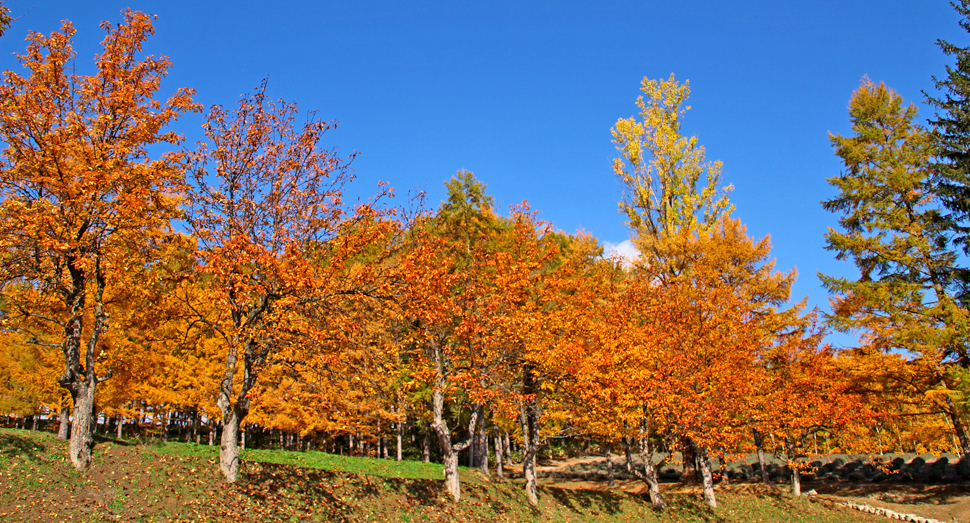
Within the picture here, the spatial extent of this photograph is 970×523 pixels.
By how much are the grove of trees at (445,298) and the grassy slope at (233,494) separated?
613 mm

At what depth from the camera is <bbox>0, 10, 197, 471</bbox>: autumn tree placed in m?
9.75

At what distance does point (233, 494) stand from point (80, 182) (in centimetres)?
658

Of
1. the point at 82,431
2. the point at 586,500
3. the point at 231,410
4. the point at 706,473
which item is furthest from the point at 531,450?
the point at 82,431

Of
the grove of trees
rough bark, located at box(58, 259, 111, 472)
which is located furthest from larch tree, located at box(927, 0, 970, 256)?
rough bark, located at box(58, 259, 111, 472)

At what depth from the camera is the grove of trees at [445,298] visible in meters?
10.4

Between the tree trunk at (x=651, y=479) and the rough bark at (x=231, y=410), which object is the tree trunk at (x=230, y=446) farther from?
the tree trunk at (x=651, y=479)

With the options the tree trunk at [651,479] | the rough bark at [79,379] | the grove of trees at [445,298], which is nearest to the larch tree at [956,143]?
the grove of trees at [445,298]

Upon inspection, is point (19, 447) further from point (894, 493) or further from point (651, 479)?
point (894, 493)

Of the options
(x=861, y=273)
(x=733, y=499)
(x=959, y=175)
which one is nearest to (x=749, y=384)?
(x=733, y=499)

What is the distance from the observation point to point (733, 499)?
2073cm

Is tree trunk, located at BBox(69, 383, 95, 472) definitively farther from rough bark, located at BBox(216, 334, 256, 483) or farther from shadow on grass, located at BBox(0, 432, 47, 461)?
rough bark, located at BBox(216, 334, 256, 483)

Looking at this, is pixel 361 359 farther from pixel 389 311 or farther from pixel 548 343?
pixel 548 343

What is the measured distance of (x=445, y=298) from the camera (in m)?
14.3

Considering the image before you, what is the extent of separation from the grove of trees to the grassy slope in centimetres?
61
